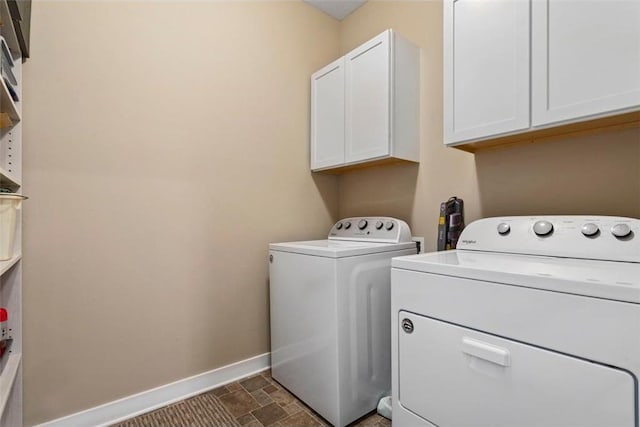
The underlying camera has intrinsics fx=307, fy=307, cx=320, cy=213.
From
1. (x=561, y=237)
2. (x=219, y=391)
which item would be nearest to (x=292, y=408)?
(x=219, y=391)

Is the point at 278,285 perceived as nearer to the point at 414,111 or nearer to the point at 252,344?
the point at 252,344

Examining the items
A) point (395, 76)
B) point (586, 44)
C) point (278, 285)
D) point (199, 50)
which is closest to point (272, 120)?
point (199, 50)

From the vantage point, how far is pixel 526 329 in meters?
0.86

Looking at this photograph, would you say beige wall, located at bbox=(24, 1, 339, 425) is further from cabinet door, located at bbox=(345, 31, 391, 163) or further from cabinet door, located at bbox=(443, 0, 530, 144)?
cabinet door, located at bbox=(443, 0, 530, 144)

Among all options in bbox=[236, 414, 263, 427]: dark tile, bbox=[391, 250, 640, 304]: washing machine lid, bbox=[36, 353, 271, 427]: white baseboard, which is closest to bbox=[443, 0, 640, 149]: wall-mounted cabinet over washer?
bbox=[391, 250, 640, 304]: washing machine lid

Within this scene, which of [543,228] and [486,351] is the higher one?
[543,228]

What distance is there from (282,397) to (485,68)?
1.89 metres

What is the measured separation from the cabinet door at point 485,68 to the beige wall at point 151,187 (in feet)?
3.60

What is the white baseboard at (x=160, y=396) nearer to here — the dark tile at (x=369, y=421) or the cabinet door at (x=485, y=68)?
the dark tile at (x=369, y=421)

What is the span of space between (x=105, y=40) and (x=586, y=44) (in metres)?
2.00

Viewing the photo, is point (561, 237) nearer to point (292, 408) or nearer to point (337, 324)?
point (337, 324)

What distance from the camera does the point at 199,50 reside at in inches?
68.9

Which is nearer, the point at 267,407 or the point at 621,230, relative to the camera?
the point at 621,230

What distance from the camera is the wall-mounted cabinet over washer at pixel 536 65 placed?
100 centimetres
